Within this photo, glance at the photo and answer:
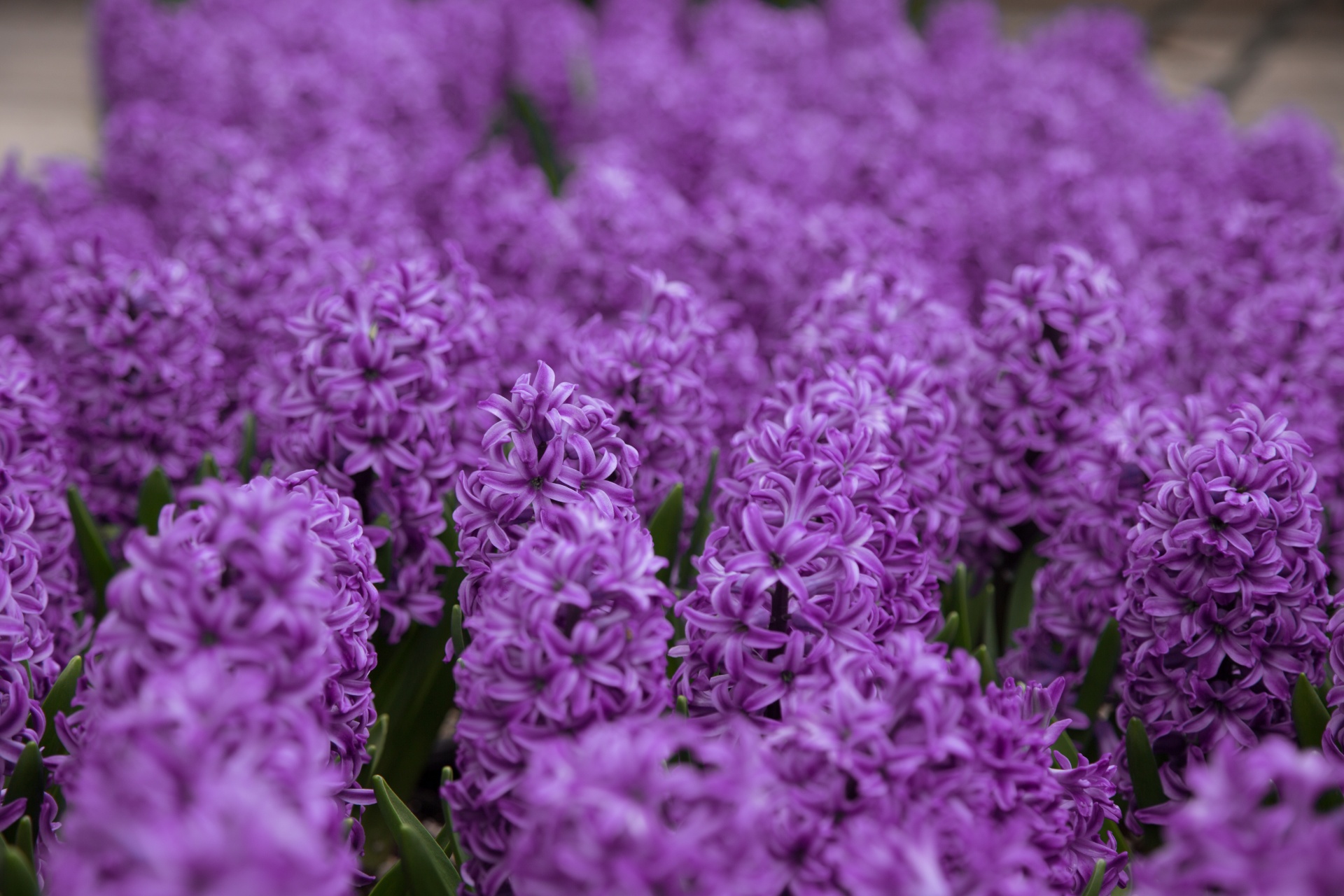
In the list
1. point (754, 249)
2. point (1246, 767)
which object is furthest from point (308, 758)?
point (754, 249)

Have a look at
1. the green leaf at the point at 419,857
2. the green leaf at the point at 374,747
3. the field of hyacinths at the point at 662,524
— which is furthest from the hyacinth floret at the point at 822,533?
the green leaf at the point at 374,747

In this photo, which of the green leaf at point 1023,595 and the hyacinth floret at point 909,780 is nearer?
the hyacinth floret at point 909,780

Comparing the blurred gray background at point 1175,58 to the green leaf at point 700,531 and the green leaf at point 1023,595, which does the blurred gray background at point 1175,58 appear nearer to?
the green leaf at point 700,531

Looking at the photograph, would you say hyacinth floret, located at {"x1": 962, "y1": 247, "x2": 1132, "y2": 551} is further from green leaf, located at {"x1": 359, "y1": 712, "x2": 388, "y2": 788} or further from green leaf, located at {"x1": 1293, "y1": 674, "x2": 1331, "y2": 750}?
green leaf, located at {"x1": 359, "y1": 712, "x2": 388, "y2": 788}

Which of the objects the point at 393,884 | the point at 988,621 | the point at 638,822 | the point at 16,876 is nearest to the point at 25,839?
the point at 16,876

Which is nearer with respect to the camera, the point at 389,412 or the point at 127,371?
the point at 389,412

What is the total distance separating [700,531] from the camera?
2.57 metres

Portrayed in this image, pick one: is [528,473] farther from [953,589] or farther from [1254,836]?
[953,589]

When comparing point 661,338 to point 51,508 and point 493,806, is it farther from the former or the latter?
point 51,508

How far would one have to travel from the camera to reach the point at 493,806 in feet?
5.10

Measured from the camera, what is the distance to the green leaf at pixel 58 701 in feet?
6.40

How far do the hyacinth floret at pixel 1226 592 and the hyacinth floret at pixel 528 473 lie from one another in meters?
1.00

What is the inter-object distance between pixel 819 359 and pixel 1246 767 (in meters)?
1.73

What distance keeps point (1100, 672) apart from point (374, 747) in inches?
59.1
